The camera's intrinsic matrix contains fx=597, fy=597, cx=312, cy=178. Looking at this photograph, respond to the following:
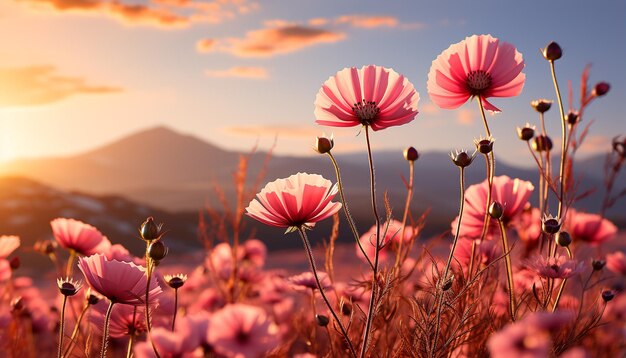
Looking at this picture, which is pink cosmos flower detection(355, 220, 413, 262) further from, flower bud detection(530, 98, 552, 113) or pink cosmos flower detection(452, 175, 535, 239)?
flower bud detection(530, 98, 552, 113)

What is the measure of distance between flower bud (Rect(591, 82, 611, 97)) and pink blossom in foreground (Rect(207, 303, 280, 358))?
132cm

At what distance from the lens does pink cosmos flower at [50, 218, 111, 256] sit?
1772mm

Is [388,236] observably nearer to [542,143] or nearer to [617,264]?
[542,143]

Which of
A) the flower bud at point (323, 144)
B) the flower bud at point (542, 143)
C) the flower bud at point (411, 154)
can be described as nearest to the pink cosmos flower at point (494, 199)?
the flower bud at point (542, 143)

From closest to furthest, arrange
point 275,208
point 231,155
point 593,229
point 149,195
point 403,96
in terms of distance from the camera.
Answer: point 275,208, point 403,96, point 593,229, point 149,195, point 231,155

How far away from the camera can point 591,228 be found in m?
2.29

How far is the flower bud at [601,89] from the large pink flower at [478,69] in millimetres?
570

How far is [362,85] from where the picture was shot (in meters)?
1.28

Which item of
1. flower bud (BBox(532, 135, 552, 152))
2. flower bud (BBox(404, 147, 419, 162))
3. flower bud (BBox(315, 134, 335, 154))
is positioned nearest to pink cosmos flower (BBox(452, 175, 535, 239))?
flower bud (BBox(532, 135, 552, 152))

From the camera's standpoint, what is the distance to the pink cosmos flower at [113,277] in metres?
1.12

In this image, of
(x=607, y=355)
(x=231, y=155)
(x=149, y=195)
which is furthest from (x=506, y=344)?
(x=231, y=155)

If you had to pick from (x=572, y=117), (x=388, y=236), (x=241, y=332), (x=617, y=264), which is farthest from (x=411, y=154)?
(x=617, y=264)

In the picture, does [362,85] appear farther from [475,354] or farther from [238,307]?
[475,354]

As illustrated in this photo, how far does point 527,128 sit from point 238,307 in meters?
1.00
